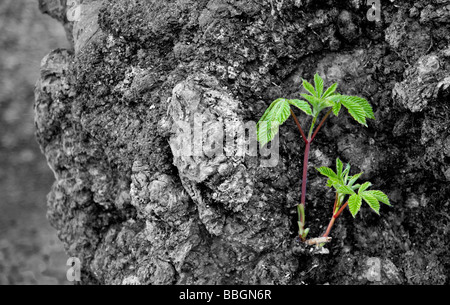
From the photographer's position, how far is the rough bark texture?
1.54 meters

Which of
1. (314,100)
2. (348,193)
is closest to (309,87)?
(314,100)

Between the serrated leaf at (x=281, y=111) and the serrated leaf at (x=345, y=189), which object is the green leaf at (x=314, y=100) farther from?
the serrated leaf at (x=345, y=189)

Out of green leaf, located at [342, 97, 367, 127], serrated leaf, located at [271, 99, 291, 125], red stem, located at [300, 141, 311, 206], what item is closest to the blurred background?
red stem, located at [300, 141, 311, 206]

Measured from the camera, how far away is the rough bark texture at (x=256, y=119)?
1.54 meters

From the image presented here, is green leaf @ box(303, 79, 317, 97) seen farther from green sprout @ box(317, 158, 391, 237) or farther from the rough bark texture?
green sprout @ box(317, 158, 391, 237)

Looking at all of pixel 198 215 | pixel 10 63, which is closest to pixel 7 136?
pixel 10 63

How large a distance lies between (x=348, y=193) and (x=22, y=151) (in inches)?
187

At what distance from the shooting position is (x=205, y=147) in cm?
151

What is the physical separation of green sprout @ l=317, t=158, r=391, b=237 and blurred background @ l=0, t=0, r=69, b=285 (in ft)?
13.5

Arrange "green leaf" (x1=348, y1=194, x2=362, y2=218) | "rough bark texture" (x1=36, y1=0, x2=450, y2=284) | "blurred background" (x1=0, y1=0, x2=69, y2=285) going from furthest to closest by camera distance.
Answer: "blurred background" (x1=0, y1=0, x2=69, y2=285) < "rough bark texture" (x1=36, y1=0, x2=450, y2=284) < "green leaf" (x1=348, y1=194, x2=362, y2=218)

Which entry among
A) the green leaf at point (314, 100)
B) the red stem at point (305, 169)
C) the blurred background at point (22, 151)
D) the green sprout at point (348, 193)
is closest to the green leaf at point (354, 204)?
the green sprout at point (348, 193)

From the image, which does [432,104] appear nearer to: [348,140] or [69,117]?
[348,140]

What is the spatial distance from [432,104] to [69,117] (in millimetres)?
1730

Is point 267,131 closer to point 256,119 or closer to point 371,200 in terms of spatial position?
point 256,119
